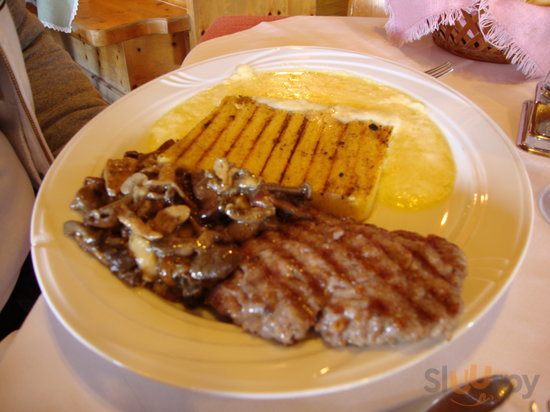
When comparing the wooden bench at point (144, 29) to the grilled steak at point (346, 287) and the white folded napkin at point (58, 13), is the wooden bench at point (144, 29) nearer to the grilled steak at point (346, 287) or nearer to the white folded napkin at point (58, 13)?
the white folded napkin at point (58, 13)

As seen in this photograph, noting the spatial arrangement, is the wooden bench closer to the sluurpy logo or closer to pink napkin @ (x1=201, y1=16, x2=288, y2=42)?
pink napkin @ (x1=201, y1=16, x2=288, y2=42)

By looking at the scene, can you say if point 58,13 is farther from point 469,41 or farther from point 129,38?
point 469,41

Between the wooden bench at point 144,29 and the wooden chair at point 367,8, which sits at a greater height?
the wooden chair at point 367,8

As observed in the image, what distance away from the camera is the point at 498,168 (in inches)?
65.3

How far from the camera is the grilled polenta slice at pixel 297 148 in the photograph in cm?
174

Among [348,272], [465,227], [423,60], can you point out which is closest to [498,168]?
[465,227]

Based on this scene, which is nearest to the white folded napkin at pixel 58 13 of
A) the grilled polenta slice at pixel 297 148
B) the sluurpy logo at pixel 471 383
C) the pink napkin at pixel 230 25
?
the pink napkin at pixel 230 25

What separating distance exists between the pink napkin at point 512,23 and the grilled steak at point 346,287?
5.69 feet

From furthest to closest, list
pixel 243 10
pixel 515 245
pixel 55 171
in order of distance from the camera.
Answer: pixel 243 10
pixel 55 171
pixel 515 245

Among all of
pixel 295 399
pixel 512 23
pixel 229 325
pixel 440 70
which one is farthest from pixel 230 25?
pixel 295 399

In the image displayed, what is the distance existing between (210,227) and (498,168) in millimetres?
1198

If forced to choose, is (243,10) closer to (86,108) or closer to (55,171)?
(86,108)

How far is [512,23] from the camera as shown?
2285 millimetres

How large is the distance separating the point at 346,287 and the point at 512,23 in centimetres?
207
